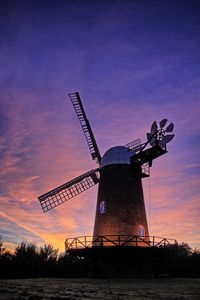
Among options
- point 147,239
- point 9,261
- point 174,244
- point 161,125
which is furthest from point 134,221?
point 9,261

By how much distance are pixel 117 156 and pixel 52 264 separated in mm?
12449

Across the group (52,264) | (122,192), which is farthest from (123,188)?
(52,264)

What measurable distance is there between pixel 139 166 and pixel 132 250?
24.9ft

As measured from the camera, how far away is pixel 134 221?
2577cm

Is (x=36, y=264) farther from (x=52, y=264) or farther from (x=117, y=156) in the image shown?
(x=117, y=156)

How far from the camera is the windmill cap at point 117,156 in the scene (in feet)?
91.7

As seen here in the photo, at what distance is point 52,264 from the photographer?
31.1 metres

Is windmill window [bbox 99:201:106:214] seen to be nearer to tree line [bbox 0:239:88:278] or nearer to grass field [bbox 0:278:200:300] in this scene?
tree line [bbox 0:239:88:278]

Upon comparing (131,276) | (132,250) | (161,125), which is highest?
(161,125)

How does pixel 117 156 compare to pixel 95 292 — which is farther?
pixel 117 156

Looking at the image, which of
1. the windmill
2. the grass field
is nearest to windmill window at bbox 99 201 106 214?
the windmill

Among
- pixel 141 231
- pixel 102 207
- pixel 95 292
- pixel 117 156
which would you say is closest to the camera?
pixel 95 292

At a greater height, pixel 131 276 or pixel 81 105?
pixel 81 105

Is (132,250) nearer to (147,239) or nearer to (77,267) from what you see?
(147,239)
